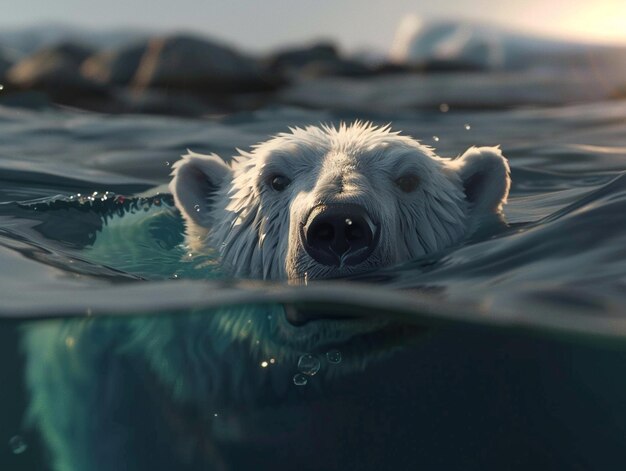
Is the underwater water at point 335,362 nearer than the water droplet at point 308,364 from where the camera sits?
Yes

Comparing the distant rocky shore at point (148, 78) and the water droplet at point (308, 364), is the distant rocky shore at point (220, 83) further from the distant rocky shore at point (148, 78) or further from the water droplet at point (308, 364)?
the water droplet at point (308, 364)

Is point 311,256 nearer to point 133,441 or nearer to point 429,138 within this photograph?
point 133,441

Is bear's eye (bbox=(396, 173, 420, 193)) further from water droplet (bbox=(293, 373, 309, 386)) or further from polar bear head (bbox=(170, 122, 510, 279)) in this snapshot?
water droplet (bbox=(293, 373, 309, 386))

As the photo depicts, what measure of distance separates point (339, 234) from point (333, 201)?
0.14m

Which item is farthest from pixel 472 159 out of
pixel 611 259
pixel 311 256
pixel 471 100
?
pixel 471 100

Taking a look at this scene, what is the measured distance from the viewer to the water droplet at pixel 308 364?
395 centimetres

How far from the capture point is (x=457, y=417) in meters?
3.82

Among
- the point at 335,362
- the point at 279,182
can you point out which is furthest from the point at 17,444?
the point at 279,182

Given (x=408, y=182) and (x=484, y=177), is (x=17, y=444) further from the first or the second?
(x=484, y=177)

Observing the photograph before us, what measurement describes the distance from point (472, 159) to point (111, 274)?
2.04 m

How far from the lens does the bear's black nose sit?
3.52 metres

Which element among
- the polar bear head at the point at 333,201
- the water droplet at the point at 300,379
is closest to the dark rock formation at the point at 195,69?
the polar bear head at the point at 333,201

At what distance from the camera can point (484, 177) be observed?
4.62m

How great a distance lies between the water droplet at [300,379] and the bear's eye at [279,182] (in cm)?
96
